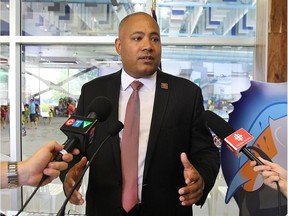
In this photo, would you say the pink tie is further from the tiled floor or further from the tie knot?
the tiled floor

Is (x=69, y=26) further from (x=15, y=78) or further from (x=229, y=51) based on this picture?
(x=229, y=51)

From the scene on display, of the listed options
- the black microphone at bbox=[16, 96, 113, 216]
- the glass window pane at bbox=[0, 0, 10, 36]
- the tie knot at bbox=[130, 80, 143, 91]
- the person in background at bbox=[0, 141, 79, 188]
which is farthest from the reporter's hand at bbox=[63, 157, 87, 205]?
the glass window pane at bbox=[0, 0, 10, 36]

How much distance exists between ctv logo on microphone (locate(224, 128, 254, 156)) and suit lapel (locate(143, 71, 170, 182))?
21.1 inches

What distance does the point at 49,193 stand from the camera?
3.38m

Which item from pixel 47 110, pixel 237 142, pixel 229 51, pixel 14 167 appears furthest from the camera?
pixel 47 110

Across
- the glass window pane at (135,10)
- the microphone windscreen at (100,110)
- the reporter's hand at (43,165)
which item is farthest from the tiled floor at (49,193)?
the microphone windscreen at (100,110)

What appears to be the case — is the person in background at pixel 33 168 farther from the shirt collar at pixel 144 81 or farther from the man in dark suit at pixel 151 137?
the shirt collar at pixel 144 81

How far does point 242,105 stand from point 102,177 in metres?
1.30

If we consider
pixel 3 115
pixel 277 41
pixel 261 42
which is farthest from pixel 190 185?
pixel 3 115

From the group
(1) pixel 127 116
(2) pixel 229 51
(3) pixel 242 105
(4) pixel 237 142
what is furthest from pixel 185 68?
(4) pixel 237 142

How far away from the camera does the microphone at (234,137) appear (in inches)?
37.5

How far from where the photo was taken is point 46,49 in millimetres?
3463

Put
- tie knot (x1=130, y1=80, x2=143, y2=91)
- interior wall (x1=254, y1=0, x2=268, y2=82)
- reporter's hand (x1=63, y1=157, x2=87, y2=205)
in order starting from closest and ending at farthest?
reporter's hand (x1=63, y1=157, x2=87, y2=205)
tie knot (x1=130, y1=80, x2=143, y2=91)
interior wall (x1=254, y1=0, x2=268, y2=82)

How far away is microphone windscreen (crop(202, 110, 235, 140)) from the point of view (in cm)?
108
